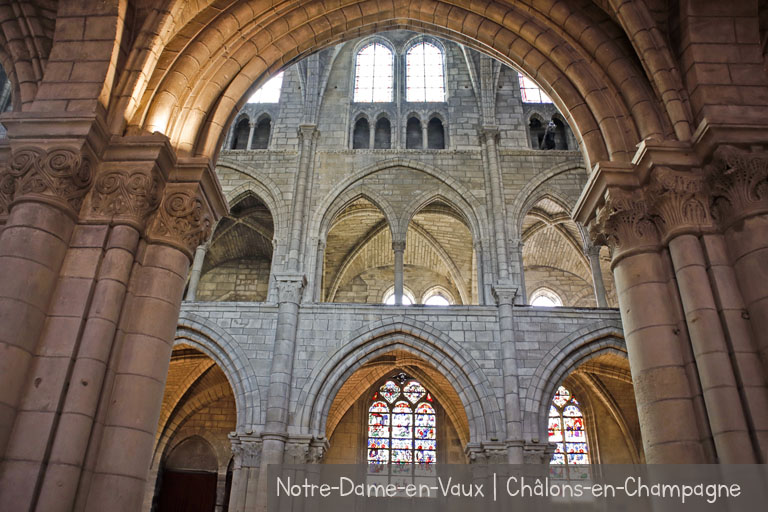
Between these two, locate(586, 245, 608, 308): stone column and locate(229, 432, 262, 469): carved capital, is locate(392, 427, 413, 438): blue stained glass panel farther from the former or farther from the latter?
locate(586, 245, 608, 308): stone column

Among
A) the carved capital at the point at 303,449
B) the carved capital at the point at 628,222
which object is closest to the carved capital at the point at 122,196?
the carved capital at the point at 628,222

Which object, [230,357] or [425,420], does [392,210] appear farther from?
[425,420]

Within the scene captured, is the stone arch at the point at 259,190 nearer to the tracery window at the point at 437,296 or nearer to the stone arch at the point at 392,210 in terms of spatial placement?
the stone arch at the point at 392,210

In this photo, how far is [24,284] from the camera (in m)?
4.11

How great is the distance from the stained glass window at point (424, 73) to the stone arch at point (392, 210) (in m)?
2.38

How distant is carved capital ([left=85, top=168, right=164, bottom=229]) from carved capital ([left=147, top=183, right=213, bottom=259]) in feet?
0.46

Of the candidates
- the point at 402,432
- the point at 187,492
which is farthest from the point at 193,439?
the point at 402,432

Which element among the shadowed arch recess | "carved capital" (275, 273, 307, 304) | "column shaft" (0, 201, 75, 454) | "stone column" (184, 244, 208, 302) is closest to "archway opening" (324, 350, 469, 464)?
"carved capital" (275, 273, 307, 304)

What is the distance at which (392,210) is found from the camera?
1434 centimetres

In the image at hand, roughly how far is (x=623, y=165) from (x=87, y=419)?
4.33 m

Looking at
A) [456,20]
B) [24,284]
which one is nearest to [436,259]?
[456,20]

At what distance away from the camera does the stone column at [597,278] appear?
43.6ft

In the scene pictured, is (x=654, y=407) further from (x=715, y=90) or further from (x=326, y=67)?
(x=326, y=67)

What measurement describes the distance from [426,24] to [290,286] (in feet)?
23.7
